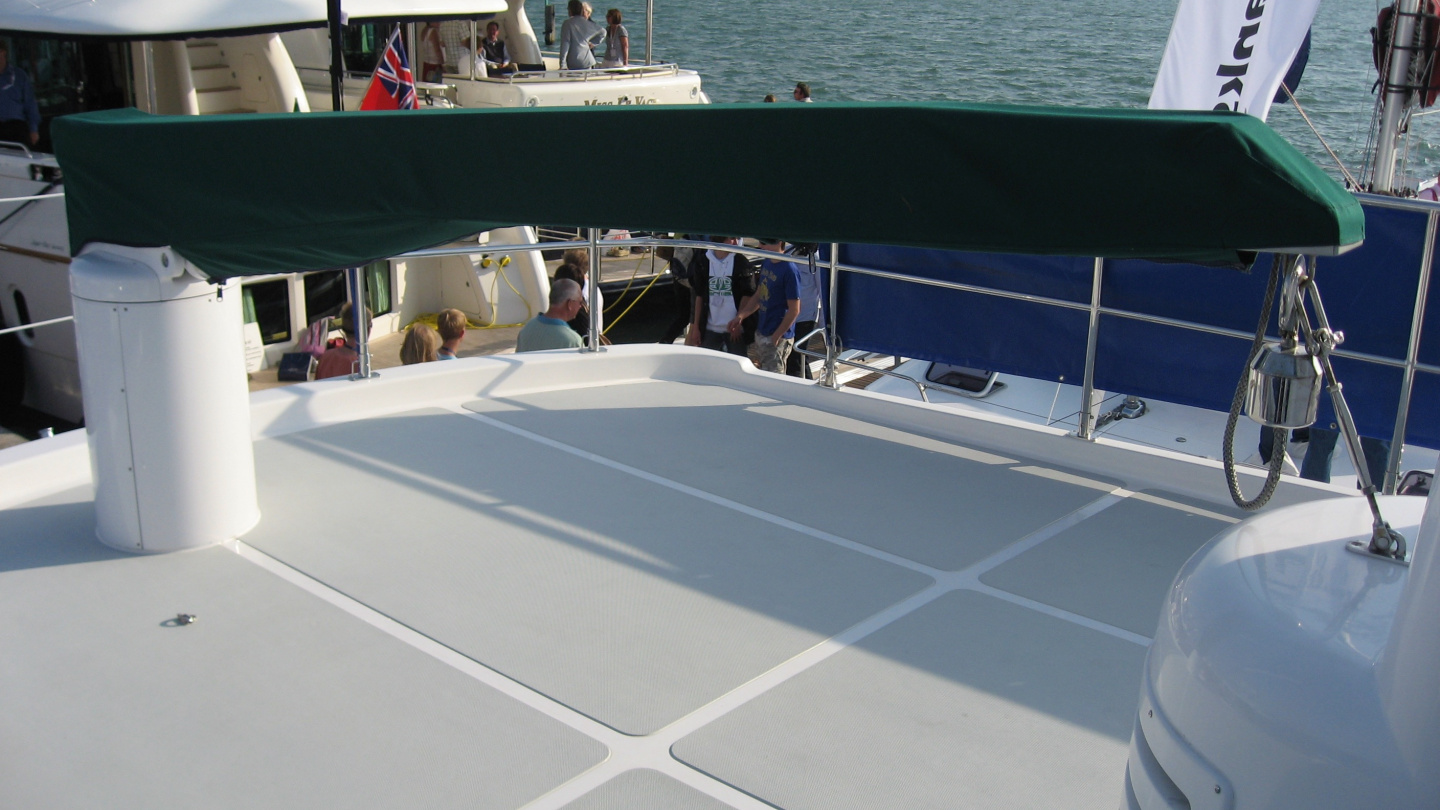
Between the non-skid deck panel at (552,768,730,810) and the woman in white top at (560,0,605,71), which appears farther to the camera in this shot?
the woman in white top at (560,0,605,71)

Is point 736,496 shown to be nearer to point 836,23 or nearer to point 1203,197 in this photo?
point 1203,197

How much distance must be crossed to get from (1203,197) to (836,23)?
4290cm

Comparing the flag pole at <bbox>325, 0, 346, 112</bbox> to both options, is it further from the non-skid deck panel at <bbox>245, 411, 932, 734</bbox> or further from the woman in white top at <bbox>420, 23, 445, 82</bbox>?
the woman in white top at <bbox>420, 23, 445, 82</bbox>

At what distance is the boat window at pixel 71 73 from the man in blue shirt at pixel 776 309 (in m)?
7.01

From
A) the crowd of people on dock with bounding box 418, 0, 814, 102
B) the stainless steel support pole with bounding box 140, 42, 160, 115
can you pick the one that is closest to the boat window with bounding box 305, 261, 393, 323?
the stainless steel support pole with bounding box 140, 42, 160, 115

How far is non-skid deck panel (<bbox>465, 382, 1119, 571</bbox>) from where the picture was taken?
392 cm

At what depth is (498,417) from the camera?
4.92 meters

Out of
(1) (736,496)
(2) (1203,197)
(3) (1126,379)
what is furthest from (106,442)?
(3) (1126,379)

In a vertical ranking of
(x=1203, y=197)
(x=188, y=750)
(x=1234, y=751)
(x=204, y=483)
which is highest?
(x=1203, y=197)

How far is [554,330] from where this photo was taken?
620cm

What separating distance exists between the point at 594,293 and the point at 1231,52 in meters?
5.96

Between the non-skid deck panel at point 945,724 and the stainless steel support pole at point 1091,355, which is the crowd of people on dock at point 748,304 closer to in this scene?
the stainless steel support pole at point 1091,355

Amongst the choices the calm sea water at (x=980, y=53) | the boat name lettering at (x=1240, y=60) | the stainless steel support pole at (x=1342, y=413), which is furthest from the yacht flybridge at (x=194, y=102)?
the calm sea water at (x=980, y=53)

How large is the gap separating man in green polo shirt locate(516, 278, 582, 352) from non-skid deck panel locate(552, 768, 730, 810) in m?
3.76
